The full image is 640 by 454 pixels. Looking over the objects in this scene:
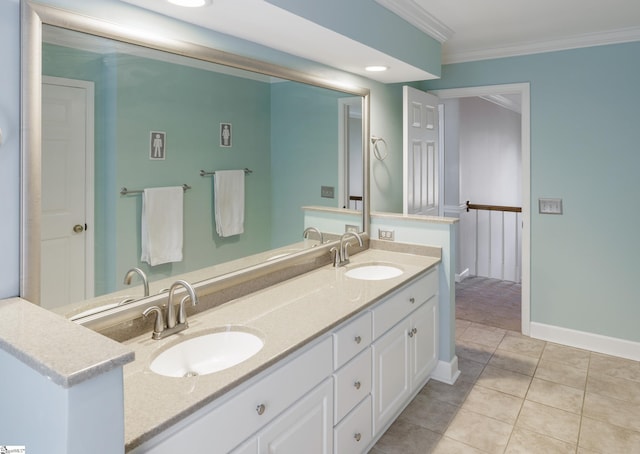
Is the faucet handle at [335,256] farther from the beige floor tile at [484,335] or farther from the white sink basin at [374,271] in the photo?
the beige floor tile at [484,335]

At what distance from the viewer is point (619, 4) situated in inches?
104

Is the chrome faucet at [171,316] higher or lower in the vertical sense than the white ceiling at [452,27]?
lower

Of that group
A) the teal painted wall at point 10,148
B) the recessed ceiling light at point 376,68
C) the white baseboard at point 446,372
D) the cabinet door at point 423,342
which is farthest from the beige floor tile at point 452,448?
the recessed ceiling light at point 376,68

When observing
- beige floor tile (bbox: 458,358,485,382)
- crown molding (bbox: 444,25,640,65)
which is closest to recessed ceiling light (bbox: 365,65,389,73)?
crown molding (bbox: 444,25,640,65)

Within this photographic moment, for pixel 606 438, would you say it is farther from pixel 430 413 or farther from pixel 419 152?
pixel 419 152

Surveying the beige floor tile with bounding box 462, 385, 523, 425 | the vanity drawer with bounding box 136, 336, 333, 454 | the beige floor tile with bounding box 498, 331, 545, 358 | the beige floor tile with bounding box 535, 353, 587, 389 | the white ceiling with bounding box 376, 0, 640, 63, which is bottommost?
the beige floor tile with bounding box 462, 385, 523, 425

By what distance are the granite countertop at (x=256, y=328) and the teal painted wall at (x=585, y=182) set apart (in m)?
1.31

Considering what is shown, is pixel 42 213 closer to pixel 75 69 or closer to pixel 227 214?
pixel 75 69

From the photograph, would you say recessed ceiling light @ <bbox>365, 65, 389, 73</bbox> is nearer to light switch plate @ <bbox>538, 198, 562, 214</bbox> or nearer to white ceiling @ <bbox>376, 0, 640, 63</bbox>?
white ceiling @ <bbox>376, 0, 640, 63</bbox>

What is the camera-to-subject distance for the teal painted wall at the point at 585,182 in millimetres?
3201

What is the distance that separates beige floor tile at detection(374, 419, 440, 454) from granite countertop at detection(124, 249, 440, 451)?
2.60ft

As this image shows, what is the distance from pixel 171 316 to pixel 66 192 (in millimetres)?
544

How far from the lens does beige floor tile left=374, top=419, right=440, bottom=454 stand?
88.4 inches

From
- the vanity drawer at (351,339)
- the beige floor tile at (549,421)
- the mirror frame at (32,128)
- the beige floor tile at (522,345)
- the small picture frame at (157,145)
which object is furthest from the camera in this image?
the beige floor tile at (522,345)
